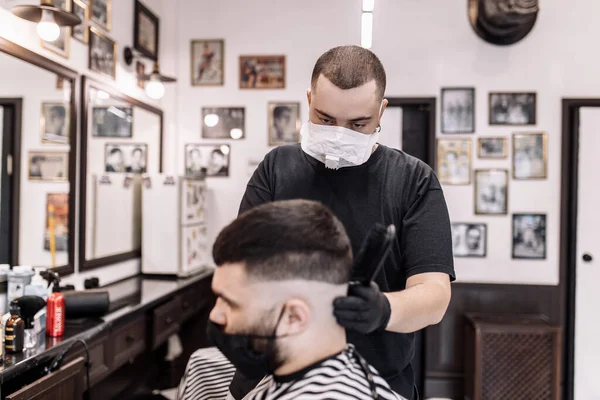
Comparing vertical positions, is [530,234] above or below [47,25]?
below

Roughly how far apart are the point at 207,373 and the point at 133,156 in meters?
2.20

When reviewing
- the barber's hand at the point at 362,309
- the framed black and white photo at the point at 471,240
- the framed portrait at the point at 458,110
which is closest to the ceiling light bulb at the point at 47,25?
the barber's hand at the point at 362,309

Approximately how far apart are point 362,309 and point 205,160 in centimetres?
358

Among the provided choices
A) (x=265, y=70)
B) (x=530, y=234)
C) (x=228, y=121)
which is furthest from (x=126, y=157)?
(x=530, y=234)

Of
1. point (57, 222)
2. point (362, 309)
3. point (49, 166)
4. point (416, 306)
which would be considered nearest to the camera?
point (362, 309)

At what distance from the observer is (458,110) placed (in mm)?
4215

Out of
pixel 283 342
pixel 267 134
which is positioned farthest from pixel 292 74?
pixel 283 342

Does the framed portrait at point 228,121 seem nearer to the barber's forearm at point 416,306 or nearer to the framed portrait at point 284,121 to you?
the framed portrait at point 284,121

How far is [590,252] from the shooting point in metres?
4.12

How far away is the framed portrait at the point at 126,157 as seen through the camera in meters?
3.33

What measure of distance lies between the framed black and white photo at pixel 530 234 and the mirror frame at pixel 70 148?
320 cm

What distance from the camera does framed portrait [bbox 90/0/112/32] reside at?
3.11 m

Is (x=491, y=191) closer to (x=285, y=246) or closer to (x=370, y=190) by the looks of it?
(x=370, y=190)

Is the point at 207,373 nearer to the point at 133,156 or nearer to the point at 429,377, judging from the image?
the point at 133,156
